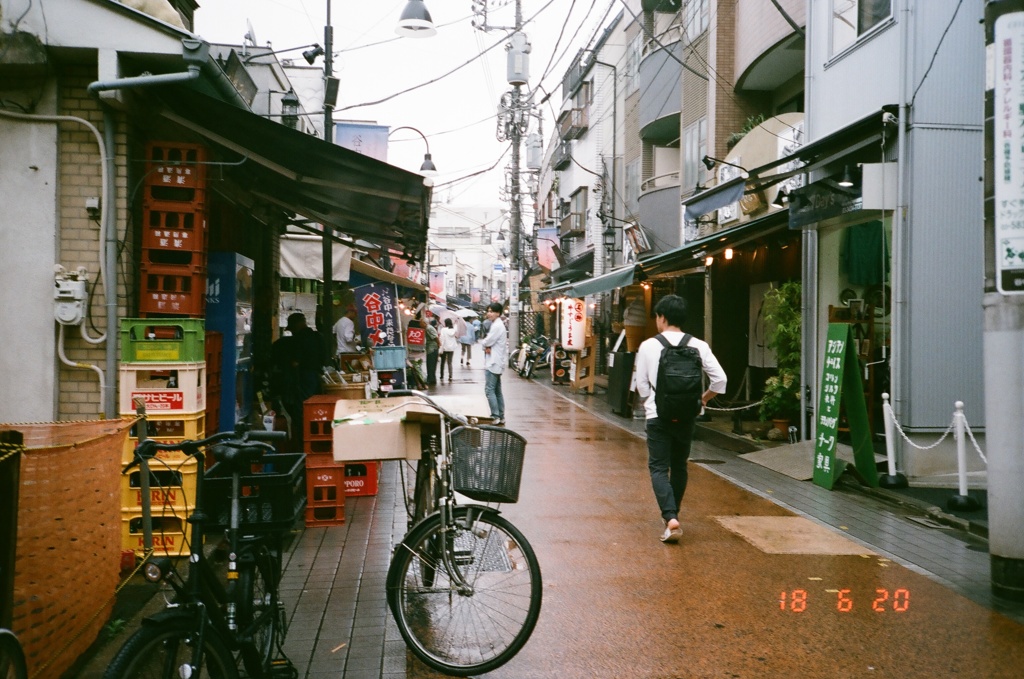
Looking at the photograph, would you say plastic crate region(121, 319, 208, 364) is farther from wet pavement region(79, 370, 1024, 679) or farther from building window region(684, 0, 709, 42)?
building window region(684, 0, 709, 42)

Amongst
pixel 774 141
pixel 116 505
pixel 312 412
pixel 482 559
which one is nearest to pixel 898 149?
pixel 774 141

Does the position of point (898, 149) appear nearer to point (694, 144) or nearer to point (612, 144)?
point (694, 144)

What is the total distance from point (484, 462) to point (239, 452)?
4.30 feet

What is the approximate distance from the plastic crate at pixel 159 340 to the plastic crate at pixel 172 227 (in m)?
0.68

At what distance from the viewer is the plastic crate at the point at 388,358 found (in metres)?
15.9

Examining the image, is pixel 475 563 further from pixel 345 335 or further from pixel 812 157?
pixel 345 335

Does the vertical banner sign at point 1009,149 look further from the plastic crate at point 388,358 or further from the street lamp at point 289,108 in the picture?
the plastic crate at point 388,358

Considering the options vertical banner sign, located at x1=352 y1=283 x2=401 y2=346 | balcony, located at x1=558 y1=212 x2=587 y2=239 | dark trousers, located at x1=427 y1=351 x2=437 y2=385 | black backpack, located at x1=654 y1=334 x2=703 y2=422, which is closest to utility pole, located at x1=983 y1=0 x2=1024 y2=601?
black backpack, located at x1=654 y1=334 x2=703 y2=422

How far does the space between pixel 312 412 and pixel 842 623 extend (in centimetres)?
513

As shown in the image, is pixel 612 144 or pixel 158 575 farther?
pixel 612 144

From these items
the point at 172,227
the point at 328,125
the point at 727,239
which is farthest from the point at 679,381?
the point at 328,125

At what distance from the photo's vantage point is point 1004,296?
586cm

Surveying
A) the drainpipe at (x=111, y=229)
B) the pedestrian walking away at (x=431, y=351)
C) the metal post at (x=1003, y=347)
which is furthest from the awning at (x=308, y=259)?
the metal post at (x=1003, y=347)

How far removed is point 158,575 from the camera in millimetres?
3338
